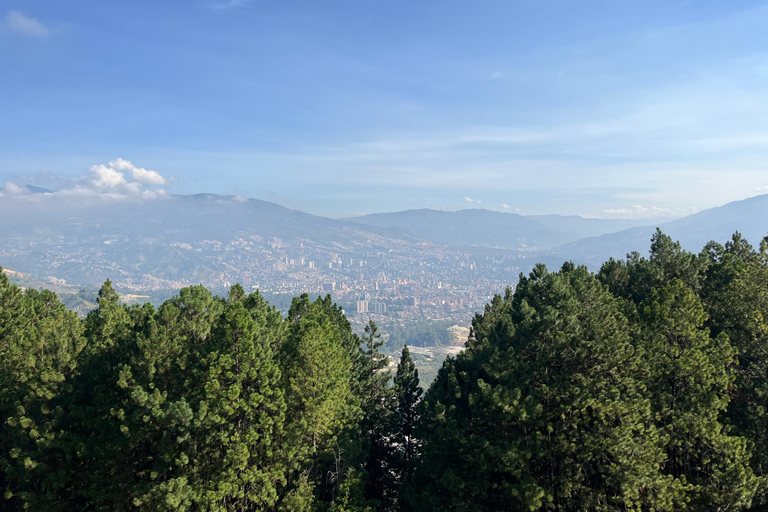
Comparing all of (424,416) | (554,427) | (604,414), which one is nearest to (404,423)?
(424,416)

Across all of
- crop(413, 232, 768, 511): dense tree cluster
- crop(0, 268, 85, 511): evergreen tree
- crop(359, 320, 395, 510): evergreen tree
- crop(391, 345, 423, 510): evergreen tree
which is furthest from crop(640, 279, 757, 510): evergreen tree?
crop(0, 268, 85, 511): evergreen tree

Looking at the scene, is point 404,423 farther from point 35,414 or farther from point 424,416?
point 35,414

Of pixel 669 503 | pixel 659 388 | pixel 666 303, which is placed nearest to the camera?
pixel 669 503

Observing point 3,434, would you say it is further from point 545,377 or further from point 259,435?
point 545,377

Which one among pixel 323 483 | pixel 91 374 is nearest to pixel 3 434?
pixel 91 374

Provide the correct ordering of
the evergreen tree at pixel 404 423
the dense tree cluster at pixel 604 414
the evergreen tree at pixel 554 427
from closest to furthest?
the evergreen tree at pixel 554 427, the dense tree cluster at pixel 604 414, the evergreen tree at pixel 404 423

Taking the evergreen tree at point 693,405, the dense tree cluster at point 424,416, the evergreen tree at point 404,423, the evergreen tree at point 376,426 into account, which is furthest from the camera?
the evergreen tree at point 404,423

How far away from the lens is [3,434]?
22375 millimetres

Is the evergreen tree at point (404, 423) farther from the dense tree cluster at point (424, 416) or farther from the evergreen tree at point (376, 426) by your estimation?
the dense tree cluster at point (424, 416)

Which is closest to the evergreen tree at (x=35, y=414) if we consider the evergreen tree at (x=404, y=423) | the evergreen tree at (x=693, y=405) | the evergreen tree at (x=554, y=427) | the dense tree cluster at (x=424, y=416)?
the dense tree cluster at (x=424, y=416)

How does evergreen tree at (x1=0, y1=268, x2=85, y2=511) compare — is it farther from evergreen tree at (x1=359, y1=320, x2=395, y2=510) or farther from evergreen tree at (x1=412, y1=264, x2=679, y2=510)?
evergreen tree at (x1=412, y1=264, x2=679, y2=510)

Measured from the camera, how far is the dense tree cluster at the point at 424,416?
61.5 ft

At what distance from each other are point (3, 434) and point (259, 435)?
13778 mm

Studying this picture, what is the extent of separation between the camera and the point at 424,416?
25766 mm
